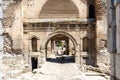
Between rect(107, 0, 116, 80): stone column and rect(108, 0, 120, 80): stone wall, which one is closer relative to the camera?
rect(108, 0, 120, 80): stone wall

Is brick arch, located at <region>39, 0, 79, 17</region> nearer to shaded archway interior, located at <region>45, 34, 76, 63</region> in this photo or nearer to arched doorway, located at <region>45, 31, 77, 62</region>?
arched doorway, located at <region>45, 31, 77, 62</region>

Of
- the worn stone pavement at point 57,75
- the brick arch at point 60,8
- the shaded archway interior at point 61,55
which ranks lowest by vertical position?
the worn stone pavement at point 57,75

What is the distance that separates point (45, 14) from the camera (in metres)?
23.5

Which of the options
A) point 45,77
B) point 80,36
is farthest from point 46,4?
point 45,77

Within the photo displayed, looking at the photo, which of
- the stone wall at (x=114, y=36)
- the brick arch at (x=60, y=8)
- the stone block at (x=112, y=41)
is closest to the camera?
the stone wall at (x=114, y=36)

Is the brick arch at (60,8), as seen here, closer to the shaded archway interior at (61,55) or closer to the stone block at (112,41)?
the shaded archway interior at (61,55)

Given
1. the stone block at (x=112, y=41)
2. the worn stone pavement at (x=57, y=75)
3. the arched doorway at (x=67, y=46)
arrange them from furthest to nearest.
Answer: the arched doorway at (x=67, y=46) < the worn stone pavement at (x=57, y=75) < the stone block at (x=112, y=41)

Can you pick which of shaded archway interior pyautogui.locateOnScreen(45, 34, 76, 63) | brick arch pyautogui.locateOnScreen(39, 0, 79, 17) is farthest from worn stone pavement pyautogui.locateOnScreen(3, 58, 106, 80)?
brick arch pyautogui.locateOnScreen(39, 0, 79, 17)

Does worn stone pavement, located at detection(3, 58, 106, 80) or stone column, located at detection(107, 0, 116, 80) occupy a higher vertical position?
stone column, located at detection(107, 0, 116, 80)

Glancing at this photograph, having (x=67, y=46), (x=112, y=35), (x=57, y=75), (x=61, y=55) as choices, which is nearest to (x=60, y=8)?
(x=57, y=75)

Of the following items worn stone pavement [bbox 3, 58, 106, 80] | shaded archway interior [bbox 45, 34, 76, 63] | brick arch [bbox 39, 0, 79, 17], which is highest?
brick arch [bbox 39, 0, 79, 17]

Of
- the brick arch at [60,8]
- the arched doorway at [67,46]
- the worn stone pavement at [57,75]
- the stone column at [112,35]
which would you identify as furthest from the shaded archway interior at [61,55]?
the stone column at [112,35]

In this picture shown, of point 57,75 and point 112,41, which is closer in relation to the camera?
point 112,41

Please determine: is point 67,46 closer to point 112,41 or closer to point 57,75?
point 57,75
